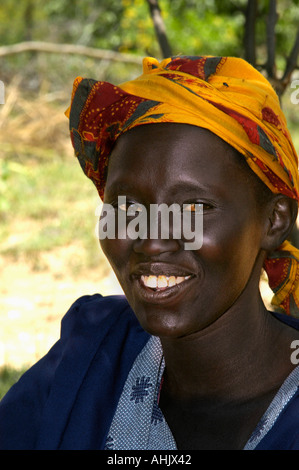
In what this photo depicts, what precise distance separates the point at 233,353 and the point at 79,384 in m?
0.45

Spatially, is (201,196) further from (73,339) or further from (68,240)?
(68,240)

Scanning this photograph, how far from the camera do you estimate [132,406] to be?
1.99 m

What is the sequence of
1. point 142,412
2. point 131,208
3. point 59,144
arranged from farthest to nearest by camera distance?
1. point 59,144
2. point 142,412
3. point 131,208

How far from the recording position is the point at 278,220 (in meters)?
1.92

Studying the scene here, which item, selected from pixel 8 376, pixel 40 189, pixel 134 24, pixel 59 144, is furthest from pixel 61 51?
pixel 8 376

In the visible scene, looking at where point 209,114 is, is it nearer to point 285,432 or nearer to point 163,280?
point 163,280

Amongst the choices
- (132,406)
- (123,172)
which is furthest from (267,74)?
(132,406)

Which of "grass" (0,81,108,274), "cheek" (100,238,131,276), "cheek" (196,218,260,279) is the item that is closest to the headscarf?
"cheek" (196,218,260,279)

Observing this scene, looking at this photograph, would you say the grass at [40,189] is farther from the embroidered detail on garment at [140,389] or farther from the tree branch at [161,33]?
the embroidered detail on garment at [140,389]

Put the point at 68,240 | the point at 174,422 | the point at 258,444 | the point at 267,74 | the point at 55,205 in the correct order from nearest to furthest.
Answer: the point at 258,444, the point at 174,422, the point at 267,74, the point at 68,240, the point at 55,205

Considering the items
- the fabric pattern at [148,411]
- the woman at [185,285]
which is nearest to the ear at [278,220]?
the woman at [185,285]

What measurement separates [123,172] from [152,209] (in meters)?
0.15

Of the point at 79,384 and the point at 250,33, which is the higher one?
the point at 250,33

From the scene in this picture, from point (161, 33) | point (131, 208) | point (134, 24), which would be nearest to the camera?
point (131, 208)
